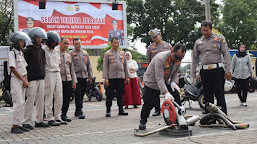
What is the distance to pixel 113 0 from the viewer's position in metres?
21.5

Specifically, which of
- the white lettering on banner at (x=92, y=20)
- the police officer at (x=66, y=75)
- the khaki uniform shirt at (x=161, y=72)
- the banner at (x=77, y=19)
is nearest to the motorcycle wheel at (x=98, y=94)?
the banner at (x=77, y=19)

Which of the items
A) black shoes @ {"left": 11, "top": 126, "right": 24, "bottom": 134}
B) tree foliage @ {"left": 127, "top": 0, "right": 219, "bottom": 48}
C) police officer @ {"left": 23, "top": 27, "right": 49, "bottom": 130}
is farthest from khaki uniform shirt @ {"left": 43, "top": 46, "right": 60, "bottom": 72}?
tree foliage @ {"left": 127, "top": 0, "right": 219, "bottom": 48}

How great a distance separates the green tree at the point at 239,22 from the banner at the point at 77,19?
24058 millimetres

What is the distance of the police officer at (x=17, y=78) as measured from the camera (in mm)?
6598

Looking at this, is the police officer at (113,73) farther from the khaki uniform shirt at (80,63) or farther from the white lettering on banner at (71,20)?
the white lettering on banner at (71,20)

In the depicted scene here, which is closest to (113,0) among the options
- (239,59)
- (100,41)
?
(100,41)

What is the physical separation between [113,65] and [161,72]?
3.31 m

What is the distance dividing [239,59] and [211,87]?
14.4 feet

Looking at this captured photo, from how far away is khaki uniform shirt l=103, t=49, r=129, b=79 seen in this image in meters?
9.03

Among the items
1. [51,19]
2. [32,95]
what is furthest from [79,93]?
[51,19]

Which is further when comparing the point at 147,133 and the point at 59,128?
the point at 59,128

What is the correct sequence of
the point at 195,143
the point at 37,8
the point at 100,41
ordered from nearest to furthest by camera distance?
the point at 195,143 < the point at 37,8 < the point at 100,41

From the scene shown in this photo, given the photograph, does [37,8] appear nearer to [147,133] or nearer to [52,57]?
[52,57]

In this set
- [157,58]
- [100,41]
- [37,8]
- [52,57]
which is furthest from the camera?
[100,41]
